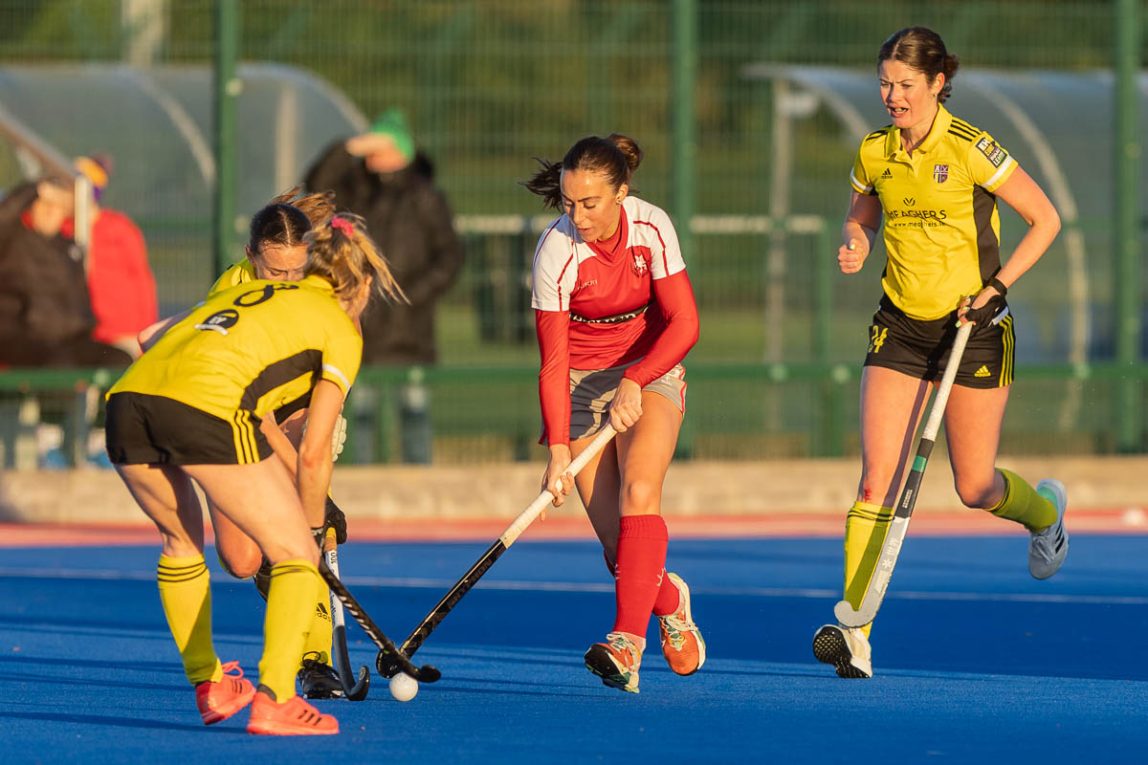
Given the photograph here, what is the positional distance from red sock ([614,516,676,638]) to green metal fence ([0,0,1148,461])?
20.2ft

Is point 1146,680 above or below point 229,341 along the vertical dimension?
below

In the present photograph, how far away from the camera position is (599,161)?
23.0 feet

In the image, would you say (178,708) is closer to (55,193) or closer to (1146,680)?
(1146,680)

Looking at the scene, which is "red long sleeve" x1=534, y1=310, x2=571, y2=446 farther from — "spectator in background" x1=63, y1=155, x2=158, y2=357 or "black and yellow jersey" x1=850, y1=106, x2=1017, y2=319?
"spectator in background" x1=63, y1=155, x2=158, y2=357

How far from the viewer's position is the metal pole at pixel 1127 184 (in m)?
13.9

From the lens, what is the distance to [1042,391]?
1407 centimetres

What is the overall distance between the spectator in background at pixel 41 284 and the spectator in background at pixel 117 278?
177 millimetres

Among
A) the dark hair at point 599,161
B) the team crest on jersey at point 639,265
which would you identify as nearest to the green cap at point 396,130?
the dark hair at point 599,161

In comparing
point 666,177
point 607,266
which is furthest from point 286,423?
point 666,177

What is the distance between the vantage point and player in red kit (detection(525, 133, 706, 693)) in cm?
700

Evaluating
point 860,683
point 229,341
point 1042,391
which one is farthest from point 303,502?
point 1042,391

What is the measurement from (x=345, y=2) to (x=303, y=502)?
24.7 feet

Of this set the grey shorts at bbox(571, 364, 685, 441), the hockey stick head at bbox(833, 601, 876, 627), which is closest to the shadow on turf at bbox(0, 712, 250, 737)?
the grey shorts at bbox(571, 364, 685, 441)

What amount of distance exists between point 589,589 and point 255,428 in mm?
3878
